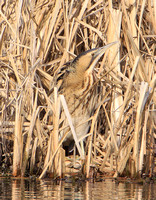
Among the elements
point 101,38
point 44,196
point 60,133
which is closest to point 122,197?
point 44,196

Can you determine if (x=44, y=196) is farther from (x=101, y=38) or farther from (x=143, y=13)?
(x=143, y=13)

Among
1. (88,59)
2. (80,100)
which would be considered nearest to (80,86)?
(80,100)

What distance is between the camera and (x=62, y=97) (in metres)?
3.83

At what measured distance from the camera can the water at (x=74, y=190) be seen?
10.2ft

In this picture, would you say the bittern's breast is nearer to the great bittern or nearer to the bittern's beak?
the great bittern

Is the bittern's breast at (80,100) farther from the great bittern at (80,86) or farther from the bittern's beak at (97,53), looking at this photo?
the bittern's beak at (97,53)

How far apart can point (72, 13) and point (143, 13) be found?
780mm

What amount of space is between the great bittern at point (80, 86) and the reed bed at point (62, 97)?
105mm

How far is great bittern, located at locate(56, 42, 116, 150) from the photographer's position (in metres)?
4.50

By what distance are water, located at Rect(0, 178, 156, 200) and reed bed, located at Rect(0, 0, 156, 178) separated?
0.63ft

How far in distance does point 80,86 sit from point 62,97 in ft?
2.49

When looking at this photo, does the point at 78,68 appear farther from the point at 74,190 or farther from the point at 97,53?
the point at 74,190

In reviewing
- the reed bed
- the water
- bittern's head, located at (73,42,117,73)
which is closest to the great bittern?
bittern's head, located at (73,42,117,73)

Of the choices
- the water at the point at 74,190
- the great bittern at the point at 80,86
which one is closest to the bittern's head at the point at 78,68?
the great bittern at the point at 80,86
